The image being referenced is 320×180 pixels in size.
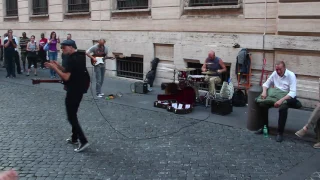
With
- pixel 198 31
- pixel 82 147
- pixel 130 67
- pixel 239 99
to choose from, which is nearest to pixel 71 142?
pixel 82 147

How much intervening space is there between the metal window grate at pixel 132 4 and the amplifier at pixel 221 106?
6076mm

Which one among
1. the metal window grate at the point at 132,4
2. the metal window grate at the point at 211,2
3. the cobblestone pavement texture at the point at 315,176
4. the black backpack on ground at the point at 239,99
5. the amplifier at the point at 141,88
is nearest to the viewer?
the cobblestone pavement texture at the point at 315,176

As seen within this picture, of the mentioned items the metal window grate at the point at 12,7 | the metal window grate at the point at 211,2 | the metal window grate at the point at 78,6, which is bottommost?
the metal window grate at the point at 211,2

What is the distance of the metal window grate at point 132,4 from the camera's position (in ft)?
47.0

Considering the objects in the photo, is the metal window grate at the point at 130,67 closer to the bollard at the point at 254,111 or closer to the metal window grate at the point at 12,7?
the bollard at the point at 254,111

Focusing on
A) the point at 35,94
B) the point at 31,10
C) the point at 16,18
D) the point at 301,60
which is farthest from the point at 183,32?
the point at 16,18

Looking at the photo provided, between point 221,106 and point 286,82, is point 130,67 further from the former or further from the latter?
point 286,82

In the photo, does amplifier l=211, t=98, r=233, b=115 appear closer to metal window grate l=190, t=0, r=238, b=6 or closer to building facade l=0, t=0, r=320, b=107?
building facade l=0, t=0, r=320, b=107

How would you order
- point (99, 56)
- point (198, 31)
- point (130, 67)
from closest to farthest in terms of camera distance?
point (99, 56)
point (198, 31)
point (130, 67)

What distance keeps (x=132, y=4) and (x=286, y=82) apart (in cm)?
875

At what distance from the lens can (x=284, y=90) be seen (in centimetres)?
751

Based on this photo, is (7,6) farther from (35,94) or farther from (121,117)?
(121,117)

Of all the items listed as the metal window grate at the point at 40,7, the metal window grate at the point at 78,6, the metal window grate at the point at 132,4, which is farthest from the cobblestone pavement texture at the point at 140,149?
the metal window grate at the point at 40,7

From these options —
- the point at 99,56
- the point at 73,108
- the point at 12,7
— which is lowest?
the point at 73,108
